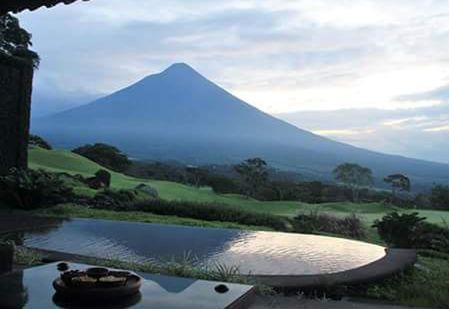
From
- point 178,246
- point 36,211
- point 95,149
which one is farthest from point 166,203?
point 95,149

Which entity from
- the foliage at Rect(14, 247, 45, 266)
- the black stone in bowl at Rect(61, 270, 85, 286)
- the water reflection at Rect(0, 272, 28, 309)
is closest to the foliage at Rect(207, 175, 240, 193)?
the foliage at Rect(14, 247, 45, 266)

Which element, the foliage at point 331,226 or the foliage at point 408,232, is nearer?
the foliage at point 408,232

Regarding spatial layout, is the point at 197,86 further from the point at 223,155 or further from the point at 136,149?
the point at 223,155

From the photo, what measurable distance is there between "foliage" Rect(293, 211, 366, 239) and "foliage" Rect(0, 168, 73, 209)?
18.7 ft

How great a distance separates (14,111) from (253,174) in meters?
13.6

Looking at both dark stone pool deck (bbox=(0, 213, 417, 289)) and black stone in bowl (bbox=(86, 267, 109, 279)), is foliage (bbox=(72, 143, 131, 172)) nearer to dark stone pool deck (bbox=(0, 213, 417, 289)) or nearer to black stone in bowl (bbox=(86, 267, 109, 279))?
dark stone pool deck (bbox=(0, 213, 417, 289))

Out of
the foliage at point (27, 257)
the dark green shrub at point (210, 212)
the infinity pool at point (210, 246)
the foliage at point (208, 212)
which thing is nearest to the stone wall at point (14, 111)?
the foliage at point (208, 212)

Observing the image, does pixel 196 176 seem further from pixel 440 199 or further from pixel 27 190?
pixel 27 190

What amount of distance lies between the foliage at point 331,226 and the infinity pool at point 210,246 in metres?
2.18

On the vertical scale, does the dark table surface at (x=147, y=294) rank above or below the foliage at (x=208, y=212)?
above

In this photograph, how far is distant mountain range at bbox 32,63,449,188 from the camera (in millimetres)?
77688

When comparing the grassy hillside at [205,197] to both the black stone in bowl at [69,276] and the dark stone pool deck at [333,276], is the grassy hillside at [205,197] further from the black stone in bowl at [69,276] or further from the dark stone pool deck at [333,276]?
the black stone in bowl at [69,276]

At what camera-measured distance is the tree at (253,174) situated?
83.3 feet

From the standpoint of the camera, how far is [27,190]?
12.6 m
